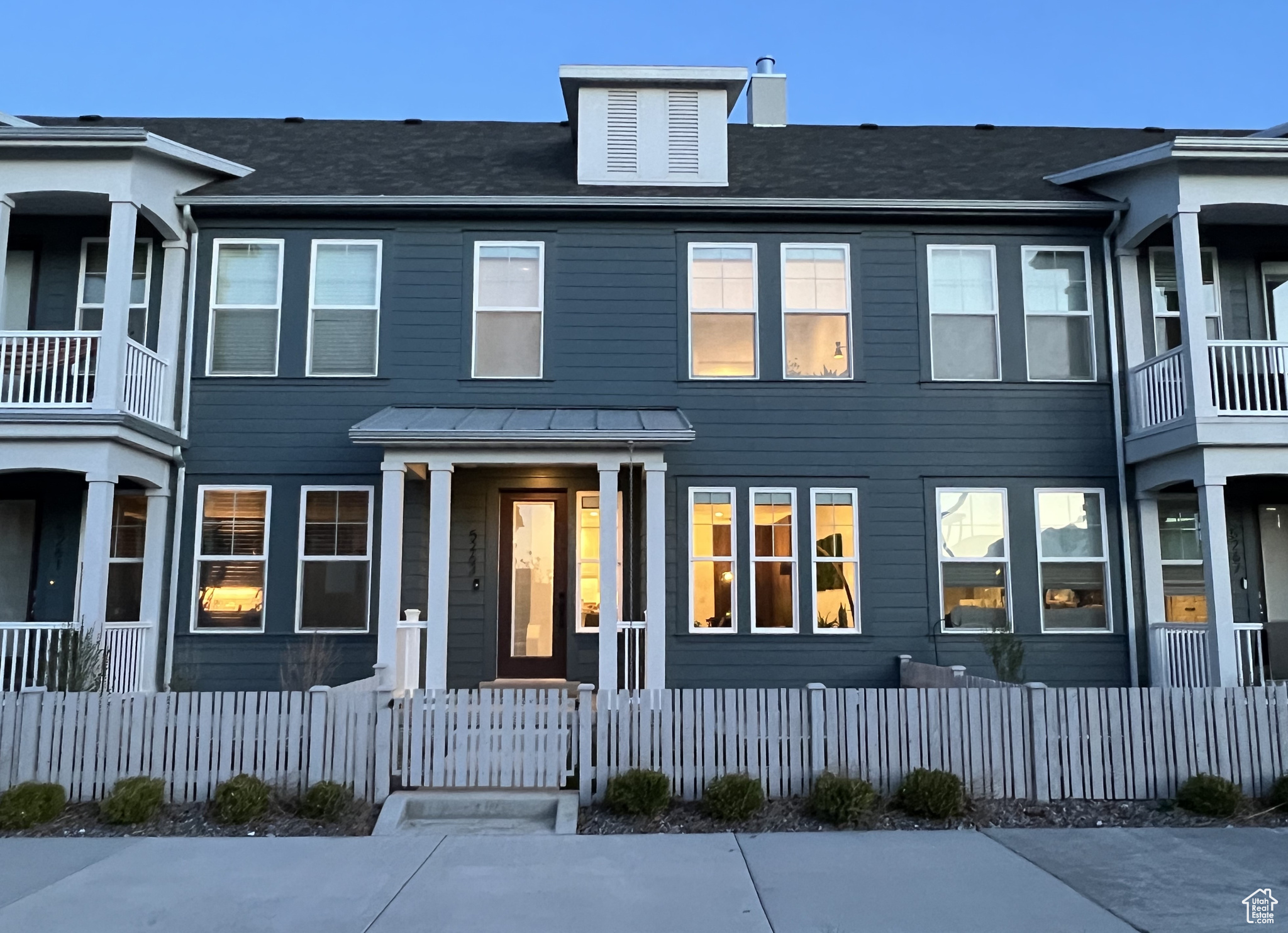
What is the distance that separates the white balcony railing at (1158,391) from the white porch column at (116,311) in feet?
36.3

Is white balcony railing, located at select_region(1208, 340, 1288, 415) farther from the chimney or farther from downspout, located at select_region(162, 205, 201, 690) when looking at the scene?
downspout, located at select_region(162, 205, 201, 690)

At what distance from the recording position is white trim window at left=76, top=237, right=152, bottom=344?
12.6 meters

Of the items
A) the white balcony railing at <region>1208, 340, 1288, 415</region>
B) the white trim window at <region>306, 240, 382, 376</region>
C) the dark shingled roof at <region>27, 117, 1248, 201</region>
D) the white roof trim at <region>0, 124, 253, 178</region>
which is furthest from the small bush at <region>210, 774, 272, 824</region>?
the white balcony railing at <region>1208, 340, 1288, 415</region>

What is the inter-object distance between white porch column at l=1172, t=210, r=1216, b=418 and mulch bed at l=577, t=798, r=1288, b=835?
4434 mm

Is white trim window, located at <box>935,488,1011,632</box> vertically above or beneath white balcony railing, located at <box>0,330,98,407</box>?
beneath

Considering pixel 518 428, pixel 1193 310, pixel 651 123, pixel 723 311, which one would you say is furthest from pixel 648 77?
pixel 1193 310

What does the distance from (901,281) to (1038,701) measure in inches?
231

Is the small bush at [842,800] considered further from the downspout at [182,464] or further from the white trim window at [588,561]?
the downspout at [182,464]

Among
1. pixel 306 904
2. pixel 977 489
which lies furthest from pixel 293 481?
pixel 977 489

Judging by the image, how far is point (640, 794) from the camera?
821 centimetres

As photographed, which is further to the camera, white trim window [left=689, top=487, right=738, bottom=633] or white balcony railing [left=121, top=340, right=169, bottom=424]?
white trim window [left=689, top=487, right=738, bottom=633]

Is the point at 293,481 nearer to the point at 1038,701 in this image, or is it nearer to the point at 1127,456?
the point at 1038,701

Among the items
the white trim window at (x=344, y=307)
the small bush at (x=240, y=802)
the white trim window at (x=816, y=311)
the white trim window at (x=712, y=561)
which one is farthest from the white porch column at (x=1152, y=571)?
the small bush at (x=240, y=802)
